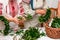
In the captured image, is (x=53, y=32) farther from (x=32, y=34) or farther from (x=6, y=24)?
(x=6, y=24)

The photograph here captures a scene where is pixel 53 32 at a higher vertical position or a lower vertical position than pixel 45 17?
lower

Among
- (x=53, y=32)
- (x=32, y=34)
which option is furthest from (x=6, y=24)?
(x=53, y=32)

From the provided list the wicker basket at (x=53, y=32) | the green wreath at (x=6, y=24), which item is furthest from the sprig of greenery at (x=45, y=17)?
the green wreath at (x=6, y=24)

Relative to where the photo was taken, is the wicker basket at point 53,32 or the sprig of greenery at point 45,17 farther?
the sprig of greenery at point 45,17

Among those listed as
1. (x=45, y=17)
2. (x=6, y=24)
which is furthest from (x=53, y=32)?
(x=6, y=24)

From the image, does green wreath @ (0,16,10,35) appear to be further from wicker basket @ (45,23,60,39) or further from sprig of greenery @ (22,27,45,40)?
wicker basket @ (45,23,60,39)

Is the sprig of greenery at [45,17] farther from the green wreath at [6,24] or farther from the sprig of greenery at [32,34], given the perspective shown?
the green wreath at [6,24]

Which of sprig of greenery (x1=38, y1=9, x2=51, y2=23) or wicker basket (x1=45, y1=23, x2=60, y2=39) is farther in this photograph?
sprig of greenery (x1=38, y1=9, x2=51, y2=23)

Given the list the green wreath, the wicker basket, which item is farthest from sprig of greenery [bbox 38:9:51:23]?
the green wreath

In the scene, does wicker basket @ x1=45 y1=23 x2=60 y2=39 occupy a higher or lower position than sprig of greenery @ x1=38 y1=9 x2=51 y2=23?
lower

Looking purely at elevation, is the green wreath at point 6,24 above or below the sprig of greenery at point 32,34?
above

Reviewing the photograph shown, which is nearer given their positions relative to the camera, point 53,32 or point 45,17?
point 53,32

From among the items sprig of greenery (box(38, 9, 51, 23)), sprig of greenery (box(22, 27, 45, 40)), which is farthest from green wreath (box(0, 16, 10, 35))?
sprig of greenery (box(38, 9, 51, 23))

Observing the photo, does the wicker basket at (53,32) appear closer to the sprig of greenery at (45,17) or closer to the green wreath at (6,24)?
the sprig of greenery at (45,17)
